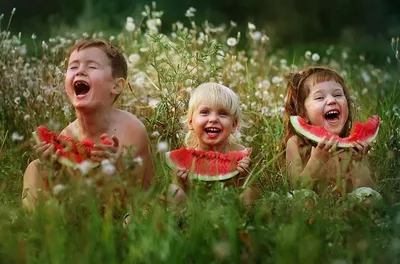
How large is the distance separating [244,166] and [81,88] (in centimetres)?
105

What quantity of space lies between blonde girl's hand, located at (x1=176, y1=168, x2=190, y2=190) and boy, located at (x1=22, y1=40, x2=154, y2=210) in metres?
0.21

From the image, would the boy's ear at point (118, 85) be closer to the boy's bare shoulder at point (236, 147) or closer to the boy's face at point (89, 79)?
the boy's face at point (89, 79)

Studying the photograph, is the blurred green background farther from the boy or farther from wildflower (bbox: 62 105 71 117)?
the boy

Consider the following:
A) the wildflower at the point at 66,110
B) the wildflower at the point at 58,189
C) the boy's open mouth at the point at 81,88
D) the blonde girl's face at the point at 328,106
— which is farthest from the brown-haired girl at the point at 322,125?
the wildflower at the point at 66,110

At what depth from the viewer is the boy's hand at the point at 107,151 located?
4.58 meters

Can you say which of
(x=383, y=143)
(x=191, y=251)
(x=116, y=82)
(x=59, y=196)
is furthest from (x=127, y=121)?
(x=383, y=143)

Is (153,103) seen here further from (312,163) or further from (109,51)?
(312,163)

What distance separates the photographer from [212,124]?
5141 millimetres

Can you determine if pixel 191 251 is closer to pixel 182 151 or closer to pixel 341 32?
pixel 182 151

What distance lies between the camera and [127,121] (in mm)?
5070

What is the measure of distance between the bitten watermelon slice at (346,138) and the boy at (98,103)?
0.92 m

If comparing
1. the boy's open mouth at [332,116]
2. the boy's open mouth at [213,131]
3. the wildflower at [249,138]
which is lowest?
the boy's open mouth at [213,131]

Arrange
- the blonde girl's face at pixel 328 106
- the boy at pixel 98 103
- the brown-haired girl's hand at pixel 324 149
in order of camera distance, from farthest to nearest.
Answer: the blonde girl's face at pixel 328 106 → the boy at pixel 98 103 → the brown-haired girl's hand at pixel 324 149

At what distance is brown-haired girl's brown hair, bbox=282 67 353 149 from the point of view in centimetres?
536
